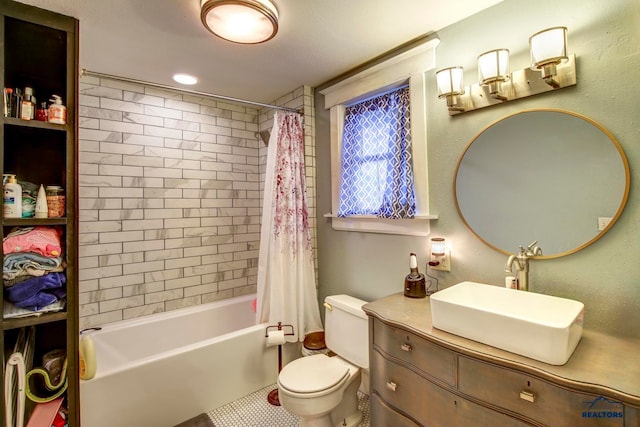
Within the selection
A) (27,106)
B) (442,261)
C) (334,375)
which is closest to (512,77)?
(442,261)

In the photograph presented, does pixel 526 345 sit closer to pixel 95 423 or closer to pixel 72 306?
pixel 72 306

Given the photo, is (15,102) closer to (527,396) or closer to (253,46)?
(253,46)

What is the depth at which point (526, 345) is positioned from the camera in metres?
1.05

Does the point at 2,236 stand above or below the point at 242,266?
above

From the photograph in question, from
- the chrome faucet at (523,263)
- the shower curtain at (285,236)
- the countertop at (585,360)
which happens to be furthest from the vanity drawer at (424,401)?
the shower curtain at (285,236)

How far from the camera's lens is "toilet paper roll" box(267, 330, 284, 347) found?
7.31 ft

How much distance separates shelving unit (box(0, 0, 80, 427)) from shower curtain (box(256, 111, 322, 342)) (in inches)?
49.3

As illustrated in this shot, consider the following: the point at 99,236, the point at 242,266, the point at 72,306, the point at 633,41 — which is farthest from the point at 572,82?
the point at 99,236

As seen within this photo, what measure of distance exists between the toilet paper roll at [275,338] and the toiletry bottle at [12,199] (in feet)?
5.28

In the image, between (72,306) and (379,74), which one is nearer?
(72,306)

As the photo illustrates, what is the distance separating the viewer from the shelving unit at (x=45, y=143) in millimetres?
1308

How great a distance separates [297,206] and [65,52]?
1630mm

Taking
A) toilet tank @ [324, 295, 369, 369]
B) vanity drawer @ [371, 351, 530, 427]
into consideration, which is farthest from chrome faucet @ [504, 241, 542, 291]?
toilet tank @ [324, 295, 369, 369]

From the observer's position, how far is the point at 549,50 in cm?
126
